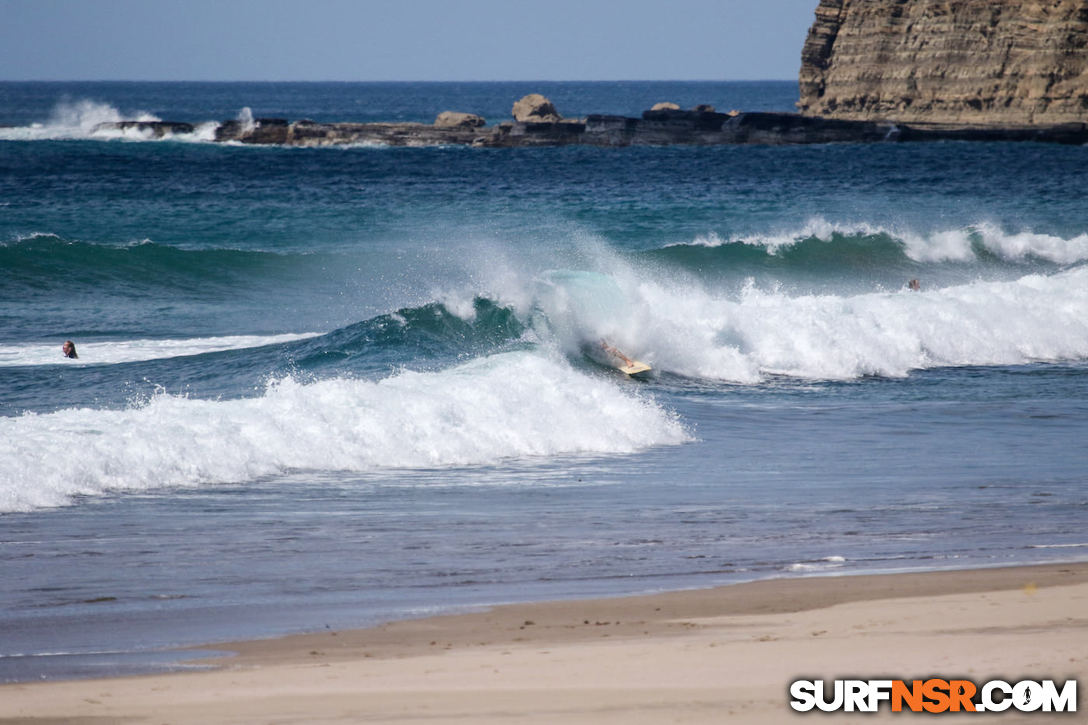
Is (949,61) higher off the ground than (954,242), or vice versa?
(949,61)

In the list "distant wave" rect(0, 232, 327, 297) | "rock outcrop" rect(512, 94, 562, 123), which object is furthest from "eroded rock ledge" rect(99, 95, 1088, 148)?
"distant wave" rect(0, 232, 327, 297)

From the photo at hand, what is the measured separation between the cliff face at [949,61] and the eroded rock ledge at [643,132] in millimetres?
3610

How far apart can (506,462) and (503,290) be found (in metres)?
7.10

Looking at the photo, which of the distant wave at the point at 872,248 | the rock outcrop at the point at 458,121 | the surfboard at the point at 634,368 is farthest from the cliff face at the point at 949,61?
the surfboard at the point at 634,368

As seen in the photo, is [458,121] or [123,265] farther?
[458,121]

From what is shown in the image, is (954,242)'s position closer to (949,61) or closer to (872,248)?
(872,248)

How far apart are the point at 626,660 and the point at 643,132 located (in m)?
63.7

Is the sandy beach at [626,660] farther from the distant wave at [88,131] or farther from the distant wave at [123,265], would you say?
the distant wave at [88,131]

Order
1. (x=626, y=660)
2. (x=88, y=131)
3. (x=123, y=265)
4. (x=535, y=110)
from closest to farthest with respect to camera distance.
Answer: (x=626, y=660)
(x=123, y=265)
(x=88, y=131)
(x=535, y=110)

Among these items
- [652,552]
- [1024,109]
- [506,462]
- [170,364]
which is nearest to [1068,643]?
[652,552]

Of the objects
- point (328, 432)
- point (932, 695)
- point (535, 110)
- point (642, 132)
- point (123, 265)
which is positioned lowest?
point (123, 265)

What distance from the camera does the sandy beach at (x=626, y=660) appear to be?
5559 mm

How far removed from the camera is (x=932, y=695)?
5699 millimetres

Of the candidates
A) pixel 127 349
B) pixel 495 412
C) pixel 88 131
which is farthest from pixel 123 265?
pixel 88 131
